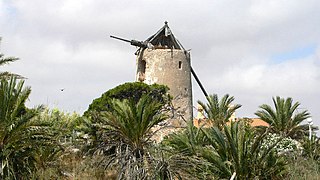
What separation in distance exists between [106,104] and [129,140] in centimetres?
893

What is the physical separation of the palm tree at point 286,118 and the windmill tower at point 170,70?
4.86 metres

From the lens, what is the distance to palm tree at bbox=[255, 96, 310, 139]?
25.0 meters

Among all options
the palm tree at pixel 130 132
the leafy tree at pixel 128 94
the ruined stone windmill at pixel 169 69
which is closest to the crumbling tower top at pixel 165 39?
the ruined stone windmill at pixel 169 69

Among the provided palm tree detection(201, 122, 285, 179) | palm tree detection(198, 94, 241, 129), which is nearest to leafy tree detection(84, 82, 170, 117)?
palm tree detection(198, 94, 241, 129)

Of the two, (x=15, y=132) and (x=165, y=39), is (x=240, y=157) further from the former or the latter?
(x=165, y=39)

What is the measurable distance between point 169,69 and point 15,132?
661 inches

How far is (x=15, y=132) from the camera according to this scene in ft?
39.5

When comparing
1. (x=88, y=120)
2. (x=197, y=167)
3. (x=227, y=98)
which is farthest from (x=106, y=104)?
(x=197, y=167)

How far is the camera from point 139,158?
1223 centimetres

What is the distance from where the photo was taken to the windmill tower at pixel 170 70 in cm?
2793

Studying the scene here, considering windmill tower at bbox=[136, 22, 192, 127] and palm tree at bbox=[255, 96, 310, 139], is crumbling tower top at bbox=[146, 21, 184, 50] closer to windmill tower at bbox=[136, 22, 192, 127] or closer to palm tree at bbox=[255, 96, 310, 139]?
windmill tower at bbox=[136, 22, 192, 127]

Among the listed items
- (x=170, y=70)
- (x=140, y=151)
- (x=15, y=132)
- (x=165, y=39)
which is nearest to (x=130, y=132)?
(x=140, y=151)

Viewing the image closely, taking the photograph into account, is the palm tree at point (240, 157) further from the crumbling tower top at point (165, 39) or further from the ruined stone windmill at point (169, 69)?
the crumbling tower top at point (165, 39)

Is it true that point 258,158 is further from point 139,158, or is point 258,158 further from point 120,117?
point 120,117
